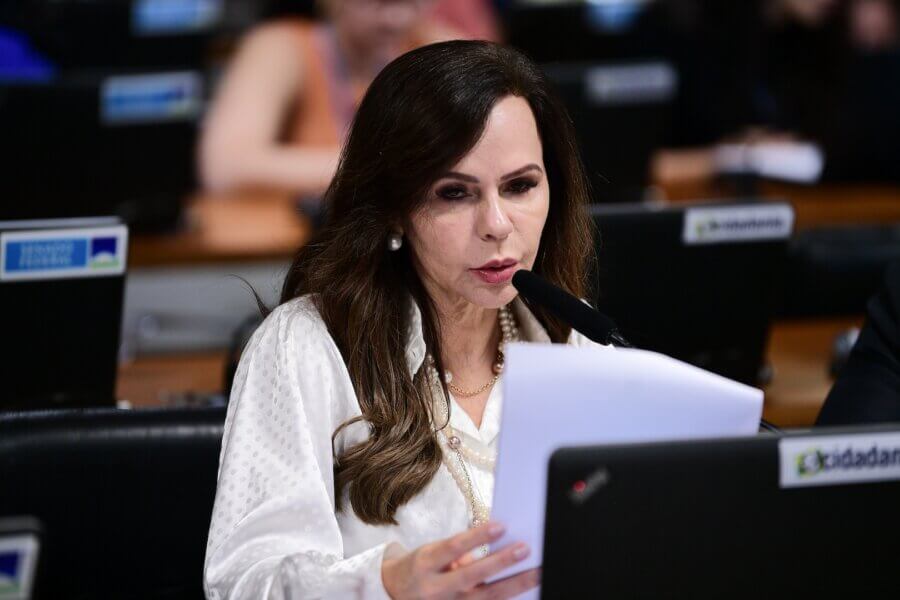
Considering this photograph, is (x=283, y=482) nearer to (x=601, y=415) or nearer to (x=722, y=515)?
(x=601, y=415)

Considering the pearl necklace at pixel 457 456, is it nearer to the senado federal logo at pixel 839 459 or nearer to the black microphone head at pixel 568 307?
the black microphone head at pixel 568 307

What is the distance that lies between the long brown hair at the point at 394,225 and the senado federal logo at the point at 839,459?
59cm

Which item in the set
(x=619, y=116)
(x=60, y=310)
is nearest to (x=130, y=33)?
(x=619, y=116)

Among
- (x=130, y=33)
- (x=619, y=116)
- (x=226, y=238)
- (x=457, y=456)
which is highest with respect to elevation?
(x=130, y=33)

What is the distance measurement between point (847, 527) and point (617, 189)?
230 cm

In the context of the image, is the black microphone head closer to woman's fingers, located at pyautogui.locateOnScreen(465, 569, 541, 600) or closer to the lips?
the lips

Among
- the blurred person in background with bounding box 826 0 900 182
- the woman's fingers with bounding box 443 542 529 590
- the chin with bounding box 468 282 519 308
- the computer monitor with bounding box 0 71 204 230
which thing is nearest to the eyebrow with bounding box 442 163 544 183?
the chin with bounding box 468 282 519 308

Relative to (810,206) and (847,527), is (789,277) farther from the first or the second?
(847,527)

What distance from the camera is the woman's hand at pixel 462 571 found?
4.17ft

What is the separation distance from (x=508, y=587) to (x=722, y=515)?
24cm

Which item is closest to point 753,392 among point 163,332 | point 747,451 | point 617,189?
point 747,451

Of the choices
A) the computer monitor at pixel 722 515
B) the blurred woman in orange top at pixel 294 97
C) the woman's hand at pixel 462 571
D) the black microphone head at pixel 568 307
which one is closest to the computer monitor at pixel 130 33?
the blurred woman in orange top at pixel 294 97

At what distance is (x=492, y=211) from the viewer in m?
1.61

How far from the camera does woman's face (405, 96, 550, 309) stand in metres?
1.61
